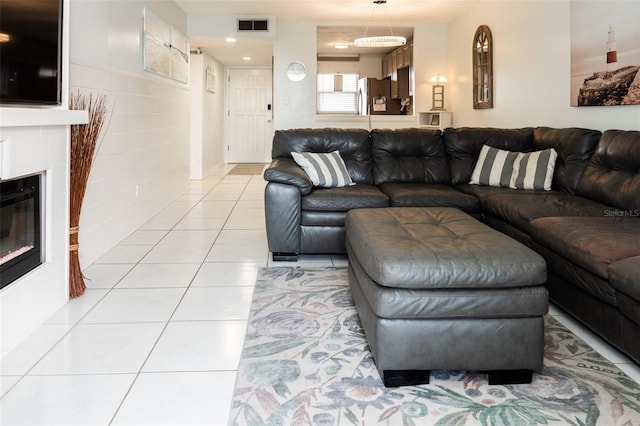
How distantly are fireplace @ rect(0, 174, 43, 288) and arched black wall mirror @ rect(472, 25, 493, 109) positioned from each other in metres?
4.70

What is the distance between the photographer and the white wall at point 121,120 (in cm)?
316

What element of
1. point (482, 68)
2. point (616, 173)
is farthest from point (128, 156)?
point (482, 68)

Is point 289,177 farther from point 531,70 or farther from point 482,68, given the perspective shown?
point 482,68

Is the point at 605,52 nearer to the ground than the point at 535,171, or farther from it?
farther from it

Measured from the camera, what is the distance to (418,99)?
282 inches

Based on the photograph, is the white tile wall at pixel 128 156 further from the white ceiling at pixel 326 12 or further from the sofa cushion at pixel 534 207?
the sofa cushion at pixel 534 207

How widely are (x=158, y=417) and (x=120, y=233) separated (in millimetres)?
2570

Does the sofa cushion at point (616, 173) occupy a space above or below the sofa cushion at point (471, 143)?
below

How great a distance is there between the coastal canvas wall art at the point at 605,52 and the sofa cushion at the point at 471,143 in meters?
0.47

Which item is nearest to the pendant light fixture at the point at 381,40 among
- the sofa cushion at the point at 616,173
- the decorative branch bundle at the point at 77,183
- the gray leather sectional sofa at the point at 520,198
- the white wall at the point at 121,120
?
the gray leather sectional sofa at the point at 520,198

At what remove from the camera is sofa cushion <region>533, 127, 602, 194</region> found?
328cm

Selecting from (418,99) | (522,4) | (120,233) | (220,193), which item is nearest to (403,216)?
(120,233)

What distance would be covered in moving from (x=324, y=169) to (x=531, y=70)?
7.80 ft

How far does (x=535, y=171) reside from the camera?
3.51 meters
